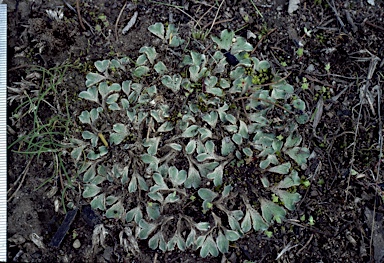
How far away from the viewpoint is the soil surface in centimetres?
279

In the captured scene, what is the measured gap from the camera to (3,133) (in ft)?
9.34

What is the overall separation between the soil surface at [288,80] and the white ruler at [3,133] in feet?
0.15

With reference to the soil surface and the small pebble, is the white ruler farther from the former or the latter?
the small pebble

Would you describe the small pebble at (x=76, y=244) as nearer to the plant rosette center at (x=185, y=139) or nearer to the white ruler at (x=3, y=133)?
the plant rosette center at (x=185, y=139)

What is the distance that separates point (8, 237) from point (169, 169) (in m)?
1.23

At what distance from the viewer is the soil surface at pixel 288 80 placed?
2791mm

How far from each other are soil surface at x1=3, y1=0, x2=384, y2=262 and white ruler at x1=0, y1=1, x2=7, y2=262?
5 cm

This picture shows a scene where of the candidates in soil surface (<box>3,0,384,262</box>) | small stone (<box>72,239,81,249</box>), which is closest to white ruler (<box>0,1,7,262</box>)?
soil surface (<box>3,0,384,262</box>)

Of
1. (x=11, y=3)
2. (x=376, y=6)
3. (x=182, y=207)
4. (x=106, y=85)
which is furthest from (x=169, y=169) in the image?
(x=376, y=6)

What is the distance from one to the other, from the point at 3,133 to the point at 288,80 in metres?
2.15

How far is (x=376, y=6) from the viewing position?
3.09m

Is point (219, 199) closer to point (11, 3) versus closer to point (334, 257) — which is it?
point (334, 257)

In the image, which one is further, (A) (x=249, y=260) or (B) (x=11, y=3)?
(B) (x=11, y=3)

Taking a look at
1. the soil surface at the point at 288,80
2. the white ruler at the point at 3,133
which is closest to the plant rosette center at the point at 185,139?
the soil surface at the point at 288,80
